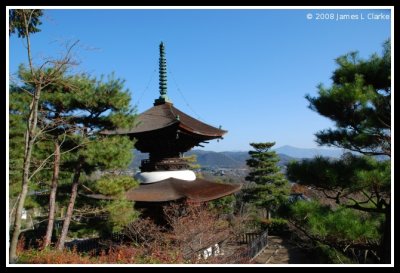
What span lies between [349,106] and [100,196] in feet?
Result: 18.5

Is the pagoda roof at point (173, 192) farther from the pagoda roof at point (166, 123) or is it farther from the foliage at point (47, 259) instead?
the foliage at point (47, 259)

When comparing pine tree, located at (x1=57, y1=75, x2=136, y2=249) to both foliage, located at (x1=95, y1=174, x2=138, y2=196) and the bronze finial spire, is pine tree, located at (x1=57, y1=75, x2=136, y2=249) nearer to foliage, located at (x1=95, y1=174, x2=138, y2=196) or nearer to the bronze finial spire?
foliage, located at (x1=95, y1=174, x2=138, y2=196)

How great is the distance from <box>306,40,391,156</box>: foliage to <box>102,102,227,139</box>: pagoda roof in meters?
4.12

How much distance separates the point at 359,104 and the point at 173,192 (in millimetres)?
4979

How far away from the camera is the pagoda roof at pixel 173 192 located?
26.9 ft

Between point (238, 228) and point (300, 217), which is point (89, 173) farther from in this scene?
point (238, 228)

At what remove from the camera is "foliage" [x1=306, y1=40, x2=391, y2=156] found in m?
4.40

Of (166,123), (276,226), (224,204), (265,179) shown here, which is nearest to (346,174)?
(166,123)

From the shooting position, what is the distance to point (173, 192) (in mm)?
8336

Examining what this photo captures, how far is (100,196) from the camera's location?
7.90 metres

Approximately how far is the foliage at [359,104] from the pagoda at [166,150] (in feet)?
13.4

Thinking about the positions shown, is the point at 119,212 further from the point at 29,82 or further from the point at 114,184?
the point at 29,82
